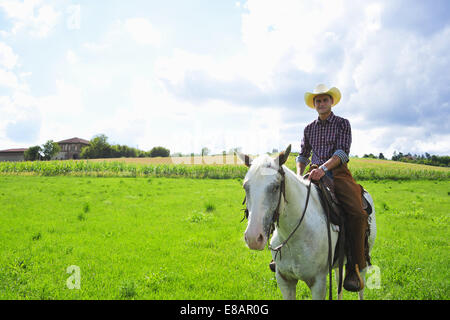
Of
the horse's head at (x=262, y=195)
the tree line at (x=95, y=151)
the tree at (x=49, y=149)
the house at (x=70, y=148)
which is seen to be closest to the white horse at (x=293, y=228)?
the horse's head at (x=262, y=195)

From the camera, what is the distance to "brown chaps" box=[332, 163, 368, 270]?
332 centimetres

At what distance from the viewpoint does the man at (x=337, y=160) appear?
3332 millimetres

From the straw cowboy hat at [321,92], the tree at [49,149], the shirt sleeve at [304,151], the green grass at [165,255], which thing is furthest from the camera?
the tree at [49,149]

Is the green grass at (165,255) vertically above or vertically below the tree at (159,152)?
below

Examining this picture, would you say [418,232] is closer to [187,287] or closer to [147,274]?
[187,287]

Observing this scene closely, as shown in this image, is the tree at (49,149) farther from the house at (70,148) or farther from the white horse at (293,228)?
the white horse at (293,228)

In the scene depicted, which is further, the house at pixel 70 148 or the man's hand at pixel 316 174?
the house at pixel 70 148

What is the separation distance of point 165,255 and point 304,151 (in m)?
4.66

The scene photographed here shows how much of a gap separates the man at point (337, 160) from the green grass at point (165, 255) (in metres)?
1.84

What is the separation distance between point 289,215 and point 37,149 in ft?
374

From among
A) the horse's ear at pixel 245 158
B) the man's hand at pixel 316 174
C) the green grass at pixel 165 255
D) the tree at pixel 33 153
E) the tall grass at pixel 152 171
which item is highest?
the tree at pixel 33 153

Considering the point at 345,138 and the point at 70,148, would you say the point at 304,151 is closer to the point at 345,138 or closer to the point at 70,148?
the point at 345,138

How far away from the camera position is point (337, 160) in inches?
131
